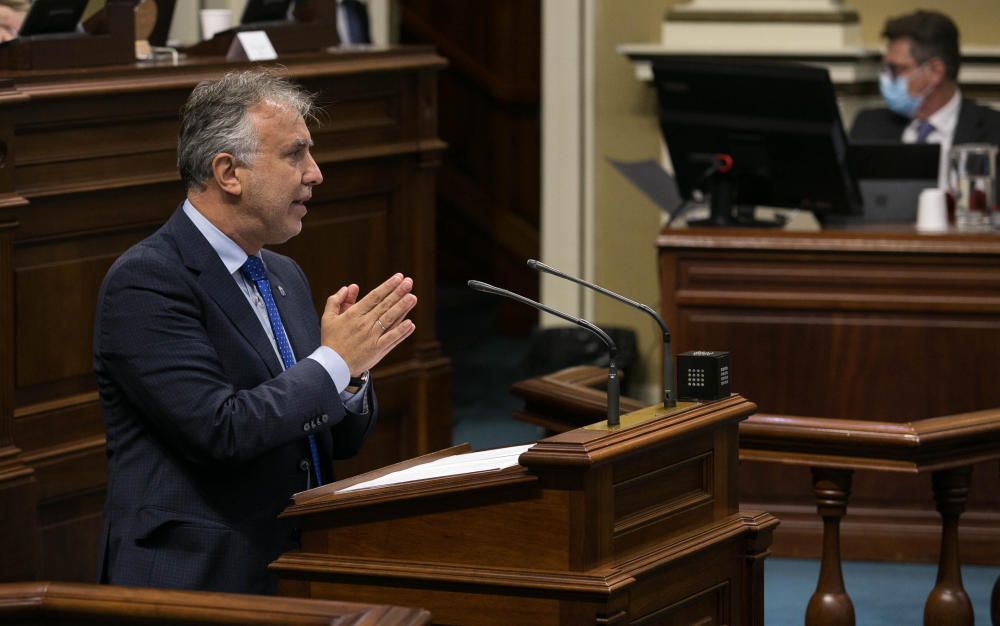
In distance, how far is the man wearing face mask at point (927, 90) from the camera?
6.30 meters

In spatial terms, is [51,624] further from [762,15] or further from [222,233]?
[762,15]

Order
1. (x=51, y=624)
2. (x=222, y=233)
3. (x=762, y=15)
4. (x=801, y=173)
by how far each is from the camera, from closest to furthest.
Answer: (x=51, y=624), (x=222, y=233), (x=801, y=173), (x=762, y=15)

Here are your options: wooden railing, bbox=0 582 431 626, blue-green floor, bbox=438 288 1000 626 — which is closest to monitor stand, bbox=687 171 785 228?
blue-green floor, bbox=438 288 1000 626

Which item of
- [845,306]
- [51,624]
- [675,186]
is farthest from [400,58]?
[51,624]

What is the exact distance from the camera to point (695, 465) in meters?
2.48

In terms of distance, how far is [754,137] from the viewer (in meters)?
5.18

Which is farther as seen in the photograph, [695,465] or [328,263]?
[328,263]

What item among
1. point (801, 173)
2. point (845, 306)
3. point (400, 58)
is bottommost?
point (845, 306)

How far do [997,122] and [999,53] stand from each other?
1.67ft

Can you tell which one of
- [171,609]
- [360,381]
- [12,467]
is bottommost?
A: [12,467]

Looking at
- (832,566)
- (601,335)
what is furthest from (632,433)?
(832,566)

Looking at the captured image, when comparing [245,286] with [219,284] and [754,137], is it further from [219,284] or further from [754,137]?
[754,137]

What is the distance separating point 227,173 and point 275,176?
0.25ft

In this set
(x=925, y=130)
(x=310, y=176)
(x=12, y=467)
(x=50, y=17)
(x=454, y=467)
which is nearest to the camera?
(x=454, y=467)
